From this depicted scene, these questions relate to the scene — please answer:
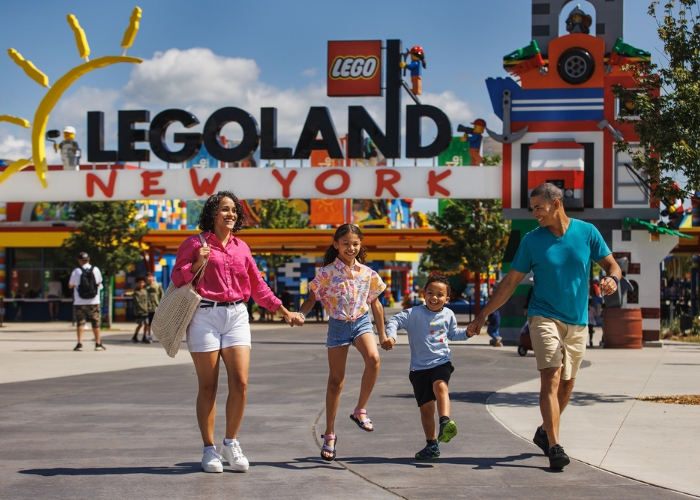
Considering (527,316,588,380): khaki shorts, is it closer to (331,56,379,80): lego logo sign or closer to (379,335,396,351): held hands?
(379,335,396,351): held hands

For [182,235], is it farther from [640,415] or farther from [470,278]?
[640,415]

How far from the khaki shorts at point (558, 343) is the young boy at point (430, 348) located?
1.86 ft

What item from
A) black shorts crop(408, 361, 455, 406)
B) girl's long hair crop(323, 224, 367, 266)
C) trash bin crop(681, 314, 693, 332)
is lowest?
trash bin crop(681, 314, 693, 332)

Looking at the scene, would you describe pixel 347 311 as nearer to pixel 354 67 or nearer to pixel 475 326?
pixel 475 326

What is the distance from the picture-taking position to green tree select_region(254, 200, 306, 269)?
1815 inches

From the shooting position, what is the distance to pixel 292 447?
7340 mm

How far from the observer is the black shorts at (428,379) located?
6.93 metres

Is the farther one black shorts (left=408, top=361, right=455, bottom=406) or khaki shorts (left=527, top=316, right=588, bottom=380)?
black shorts (left=408, top=361, right=455, bottom=406)

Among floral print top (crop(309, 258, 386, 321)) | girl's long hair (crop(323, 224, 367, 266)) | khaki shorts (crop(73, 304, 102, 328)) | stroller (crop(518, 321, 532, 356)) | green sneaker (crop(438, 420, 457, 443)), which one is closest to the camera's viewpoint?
green sneaker (crop(438, 420, 457, 443))

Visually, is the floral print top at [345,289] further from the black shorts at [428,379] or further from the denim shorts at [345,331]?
the black shorts at [428,379]

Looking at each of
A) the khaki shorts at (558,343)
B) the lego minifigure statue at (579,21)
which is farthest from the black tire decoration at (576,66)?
the khaki shorts at (558,343)

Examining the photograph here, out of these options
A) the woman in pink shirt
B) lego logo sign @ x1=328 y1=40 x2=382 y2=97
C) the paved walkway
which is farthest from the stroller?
the woman in pink shirt

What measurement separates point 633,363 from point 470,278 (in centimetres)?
3633

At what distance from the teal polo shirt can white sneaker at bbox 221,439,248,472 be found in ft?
7.27
